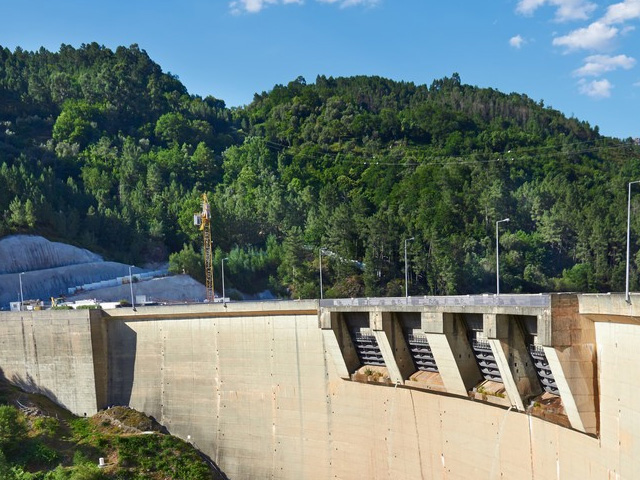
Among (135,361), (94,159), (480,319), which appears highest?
(94,159)

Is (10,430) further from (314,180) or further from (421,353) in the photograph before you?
(314,180)

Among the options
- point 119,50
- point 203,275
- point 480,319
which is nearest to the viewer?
point 480,319

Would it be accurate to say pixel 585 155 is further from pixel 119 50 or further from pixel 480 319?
pixel 480 319

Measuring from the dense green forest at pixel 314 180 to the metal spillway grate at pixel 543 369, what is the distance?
22887mm

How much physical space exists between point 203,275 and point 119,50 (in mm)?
95643

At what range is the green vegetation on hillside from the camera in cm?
3616

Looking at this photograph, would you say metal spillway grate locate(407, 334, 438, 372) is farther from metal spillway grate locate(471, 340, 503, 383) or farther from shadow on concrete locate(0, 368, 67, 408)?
shadow on concrete locate(0, 368, 67, 408)

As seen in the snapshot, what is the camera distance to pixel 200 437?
1517 inches

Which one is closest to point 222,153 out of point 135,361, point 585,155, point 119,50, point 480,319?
point 119,50

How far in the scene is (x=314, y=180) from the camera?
12275 cm

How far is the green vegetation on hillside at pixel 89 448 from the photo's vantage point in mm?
36156

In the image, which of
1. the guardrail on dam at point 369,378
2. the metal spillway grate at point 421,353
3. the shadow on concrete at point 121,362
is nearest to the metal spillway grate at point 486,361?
the guardrail on dam at point 369,378

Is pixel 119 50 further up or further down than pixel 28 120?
further up

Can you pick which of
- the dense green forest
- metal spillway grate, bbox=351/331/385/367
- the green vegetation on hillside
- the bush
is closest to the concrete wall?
the green vegetation on hillside
